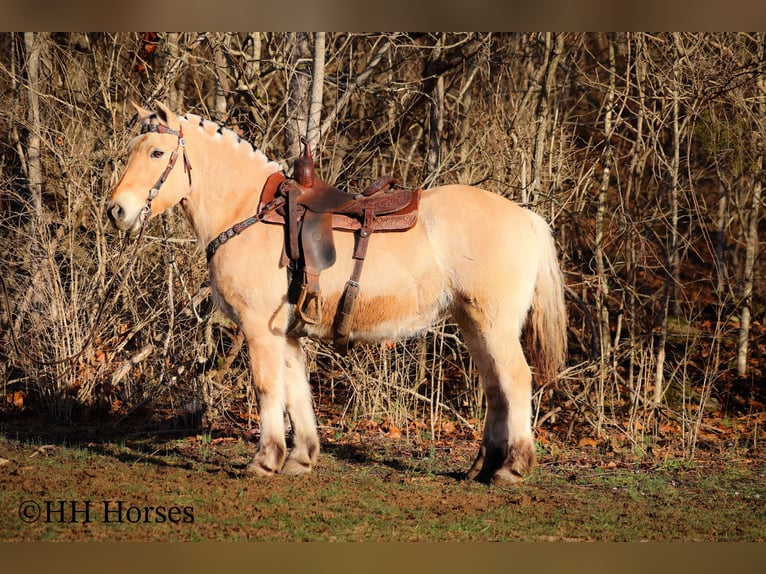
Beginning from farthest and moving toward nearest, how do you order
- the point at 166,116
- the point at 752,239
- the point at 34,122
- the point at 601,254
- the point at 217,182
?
the point at 752,239
the point at 601,254
the point at 34,122
the point at 217,182
the point at 166,116

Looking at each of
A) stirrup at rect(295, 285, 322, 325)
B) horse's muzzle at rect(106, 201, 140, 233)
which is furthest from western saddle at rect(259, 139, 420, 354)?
horse's muzzle at rect(106, 201, 140, 233)

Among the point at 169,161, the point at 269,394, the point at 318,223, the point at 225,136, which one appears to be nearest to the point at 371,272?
the point at 318,223

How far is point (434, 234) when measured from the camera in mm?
5738

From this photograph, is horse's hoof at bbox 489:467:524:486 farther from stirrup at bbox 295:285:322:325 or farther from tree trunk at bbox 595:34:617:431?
tree trunk at bbox 595:34:617:431

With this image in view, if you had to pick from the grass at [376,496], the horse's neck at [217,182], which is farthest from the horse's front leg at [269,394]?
the horse's neck at [217,182]

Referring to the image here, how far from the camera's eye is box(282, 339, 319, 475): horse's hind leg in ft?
19.5

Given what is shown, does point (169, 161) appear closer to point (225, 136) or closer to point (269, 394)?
point (225, 136)

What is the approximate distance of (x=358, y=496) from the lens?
18.1ft

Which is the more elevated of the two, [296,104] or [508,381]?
[296,104]

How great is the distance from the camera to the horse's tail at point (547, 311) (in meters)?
5.93

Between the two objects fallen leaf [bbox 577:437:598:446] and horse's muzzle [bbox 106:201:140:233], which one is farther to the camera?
fallen leaf [bbox 577:437:598:446]

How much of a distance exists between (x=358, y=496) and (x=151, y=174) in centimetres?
259

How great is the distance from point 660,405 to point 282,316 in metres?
4.10

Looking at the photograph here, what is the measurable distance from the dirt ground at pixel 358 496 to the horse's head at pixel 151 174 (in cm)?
183
